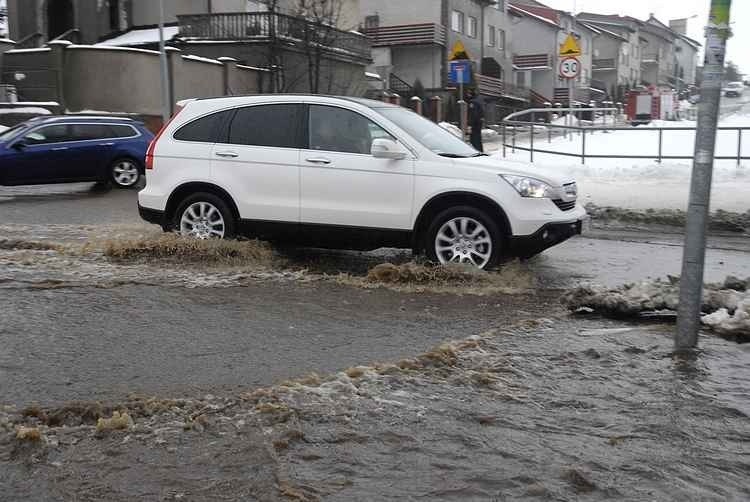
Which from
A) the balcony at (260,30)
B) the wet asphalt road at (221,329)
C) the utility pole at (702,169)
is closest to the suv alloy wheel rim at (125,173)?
the wet asphalt road at (221,329)

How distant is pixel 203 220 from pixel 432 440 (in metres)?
5.25

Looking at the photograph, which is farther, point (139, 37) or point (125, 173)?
point (139, 37)

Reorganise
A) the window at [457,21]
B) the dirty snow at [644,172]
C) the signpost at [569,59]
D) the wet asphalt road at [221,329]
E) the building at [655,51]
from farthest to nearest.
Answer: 1. the building at [655,51]
2. the window at [457,21]
3. the signpost at [569,59]
4. the dirty snow at [644,172]
5. the wet asphalt road at [221,329]

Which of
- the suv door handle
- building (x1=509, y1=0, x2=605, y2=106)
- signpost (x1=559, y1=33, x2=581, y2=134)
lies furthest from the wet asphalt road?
building (x1=509, y1=0, x2=605, y2=106)

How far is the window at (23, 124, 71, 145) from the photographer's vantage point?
1589cm

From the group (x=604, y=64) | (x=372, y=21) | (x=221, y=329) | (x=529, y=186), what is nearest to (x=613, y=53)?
(x=604, y=64)

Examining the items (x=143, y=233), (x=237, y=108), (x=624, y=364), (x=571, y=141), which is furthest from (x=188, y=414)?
(x=571, y=141)

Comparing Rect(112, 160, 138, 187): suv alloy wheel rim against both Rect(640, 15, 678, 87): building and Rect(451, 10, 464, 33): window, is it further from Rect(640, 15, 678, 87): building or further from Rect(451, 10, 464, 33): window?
Rect(640, 15, 678, 87): building

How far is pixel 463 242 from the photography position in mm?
7648

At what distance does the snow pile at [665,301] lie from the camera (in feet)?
18.9

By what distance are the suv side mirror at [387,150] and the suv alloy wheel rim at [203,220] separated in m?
1.91

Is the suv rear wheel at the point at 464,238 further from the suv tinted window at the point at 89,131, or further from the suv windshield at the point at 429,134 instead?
the suv tinted window at the point at 89,131

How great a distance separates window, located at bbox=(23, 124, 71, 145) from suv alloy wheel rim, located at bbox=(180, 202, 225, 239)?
8842mm

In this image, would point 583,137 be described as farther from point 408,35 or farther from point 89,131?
point 408,35
